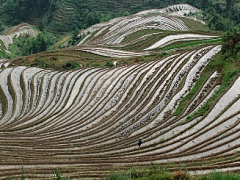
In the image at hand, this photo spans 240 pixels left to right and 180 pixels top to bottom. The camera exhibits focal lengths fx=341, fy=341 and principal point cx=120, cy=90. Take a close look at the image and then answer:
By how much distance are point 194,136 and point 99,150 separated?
5.82 metres

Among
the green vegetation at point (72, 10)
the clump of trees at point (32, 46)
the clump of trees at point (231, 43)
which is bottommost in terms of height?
the clump of trees at point (231, 43)

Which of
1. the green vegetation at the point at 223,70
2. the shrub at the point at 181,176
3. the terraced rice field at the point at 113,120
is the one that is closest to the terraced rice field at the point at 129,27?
the terraced rice field at the point at 113,120

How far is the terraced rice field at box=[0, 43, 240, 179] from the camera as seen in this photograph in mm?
16859

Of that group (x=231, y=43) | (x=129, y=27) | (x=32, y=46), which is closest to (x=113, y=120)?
(x=231, y=43)

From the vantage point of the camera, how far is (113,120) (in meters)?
25.4

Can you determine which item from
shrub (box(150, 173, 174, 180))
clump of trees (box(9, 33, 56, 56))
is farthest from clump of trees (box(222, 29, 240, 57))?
clump of trees (box(9, 33, 56, 56))

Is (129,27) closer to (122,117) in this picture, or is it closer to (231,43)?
(231,43)

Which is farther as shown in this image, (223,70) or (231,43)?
(231,43)

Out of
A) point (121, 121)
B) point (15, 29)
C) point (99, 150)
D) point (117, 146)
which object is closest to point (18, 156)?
point (99, 150)

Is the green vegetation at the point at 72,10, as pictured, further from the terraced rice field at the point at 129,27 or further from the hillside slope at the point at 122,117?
the hillside slope at the point at 122,117

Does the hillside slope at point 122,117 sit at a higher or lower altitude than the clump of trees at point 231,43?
lower

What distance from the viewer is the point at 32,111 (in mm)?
30062

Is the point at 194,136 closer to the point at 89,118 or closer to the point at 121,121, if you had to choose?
the point at 121,121

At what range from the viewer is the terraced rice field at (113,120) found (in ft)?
55.3
